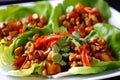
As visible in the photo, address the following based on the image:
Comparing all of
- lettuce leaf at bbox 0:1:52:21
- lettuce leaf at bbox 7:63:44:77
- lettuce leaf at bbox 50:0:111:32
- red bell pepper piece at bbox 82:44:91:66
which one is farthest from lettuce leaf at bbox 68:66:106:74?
lettuce leaf at bbox 0:1:52:21

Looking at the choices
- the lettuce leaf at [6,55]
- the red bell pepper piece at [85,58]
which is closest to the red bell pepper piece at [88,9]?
the red bell pepper piece at [85,58]

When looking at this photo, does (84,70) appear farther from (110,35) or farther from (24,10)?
(24,10)

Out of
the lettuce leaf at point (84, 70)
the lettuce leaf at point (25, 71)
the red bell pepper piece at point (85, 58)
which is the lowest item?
the lettuce leaf at point (84, 70)

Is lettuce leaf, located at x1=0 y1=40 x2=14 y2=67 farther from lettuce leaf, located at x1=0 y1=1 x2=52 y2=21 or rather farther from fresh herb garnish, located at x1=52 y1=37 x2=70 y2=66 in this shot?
lettuce leaf, located at x1=0 y1=1 x2=52 y2=21

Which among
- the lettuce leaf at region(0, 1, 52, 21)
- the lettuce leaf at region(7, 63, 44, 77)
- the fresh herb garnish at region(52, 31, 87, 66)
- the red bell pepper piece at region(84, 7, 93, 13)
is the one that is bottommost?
the lettuce leaf at region(7, 63, 44, 77)

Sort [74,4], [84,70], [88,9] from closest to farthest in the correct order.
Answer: [84,70] → [88,9] → [74,4]

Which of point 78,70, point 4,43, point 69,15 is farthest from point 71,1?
point 78,70

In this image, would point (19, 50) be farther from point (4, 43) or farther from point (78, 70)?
point (78, 70)

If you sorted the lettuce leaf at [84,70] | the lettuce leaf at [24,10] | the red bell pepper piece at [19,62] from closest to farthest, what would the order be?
the lettuce leaf at [84,70]
the red bell pepper piece at [19,62]
the lettuce leaf at [24,10]

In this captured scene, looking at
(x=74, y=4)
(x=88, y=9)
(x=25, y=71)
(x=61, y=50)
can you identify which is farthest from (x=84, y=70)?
(x=74, y=4)

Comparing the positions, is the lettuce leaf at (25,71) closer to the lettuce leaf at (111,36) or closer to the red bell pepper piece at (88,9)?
the lettuce leaf at (111,36)
